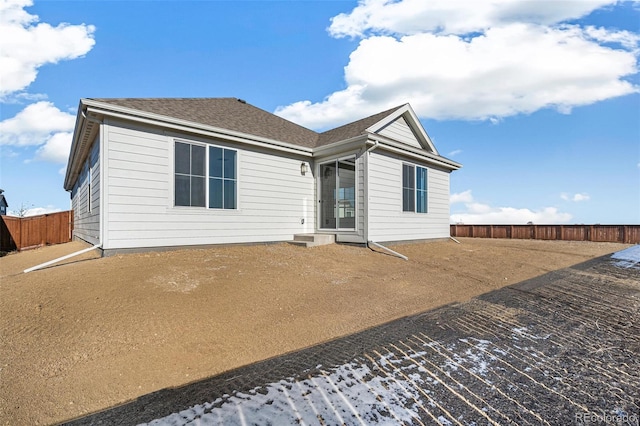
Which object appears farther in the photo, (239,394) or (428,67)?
(428,67)

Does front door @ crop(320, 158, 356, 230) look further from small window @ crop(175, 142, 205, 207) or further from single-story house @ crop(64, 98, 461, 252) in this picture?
small window @ crop(175, 142, 205, 207)

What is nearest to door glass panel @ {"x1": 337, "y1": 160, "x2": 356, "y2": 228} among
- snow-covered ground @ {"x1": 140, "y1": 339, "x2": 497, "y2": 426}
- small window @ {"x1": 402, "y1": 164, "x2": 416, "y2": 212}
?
small window @ {"x1": 402, "y1": 164, "x2": 416, "y2": 212}

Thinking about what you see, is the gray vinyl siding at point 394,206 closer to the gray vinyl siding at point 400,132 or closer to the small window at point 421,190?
the small window at point 421,190

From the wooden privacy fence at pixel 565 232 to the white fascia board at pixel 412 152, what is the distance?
26.8 ft

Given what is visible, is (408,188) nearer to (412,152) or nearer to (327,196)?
(412,152)

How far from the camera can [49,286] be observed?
4922 millimetres

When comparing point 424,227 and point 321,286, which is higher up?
point 424,227

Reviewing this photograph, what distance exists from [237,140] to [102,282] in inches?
193

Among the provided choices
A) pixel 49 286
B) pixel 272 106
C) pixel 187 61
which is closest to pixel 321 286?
pixel 49 286

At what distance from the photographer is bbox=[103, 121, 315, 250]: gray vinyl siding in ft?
22.6

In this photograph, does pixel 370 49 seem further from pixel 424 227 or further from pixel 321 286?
pixel 321 286

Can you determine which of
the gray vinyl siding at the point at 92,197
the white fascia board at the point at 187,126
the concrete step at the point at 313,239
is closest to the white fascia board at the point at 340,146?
the white fascia board at the point at 187,126

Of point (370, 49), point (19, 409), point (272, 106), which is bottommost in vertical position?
point (19, 409)

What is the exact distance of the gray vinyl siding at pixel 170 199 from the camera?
6.89m
